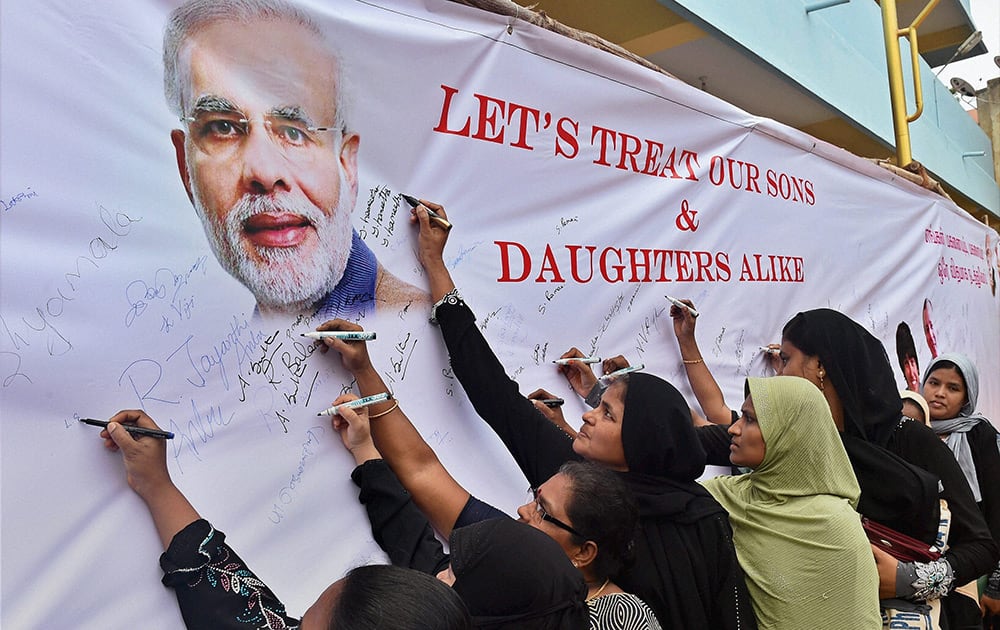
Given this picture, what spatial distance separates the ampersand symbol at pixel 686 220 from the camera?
2.08 metres

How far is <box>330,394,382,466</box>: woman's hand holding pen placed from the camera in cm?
124

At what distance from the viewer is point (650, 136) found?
2008mm

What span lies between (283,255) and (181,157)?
0.20 m

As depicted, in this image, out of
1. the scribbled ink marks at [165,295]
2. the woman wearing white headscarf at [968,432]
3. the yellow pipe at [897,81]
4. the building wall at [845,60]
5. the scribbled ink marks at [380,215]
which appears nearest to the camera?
the scribbled ink marks at [165,295]

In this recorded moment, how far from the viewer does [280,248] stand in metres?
1.22

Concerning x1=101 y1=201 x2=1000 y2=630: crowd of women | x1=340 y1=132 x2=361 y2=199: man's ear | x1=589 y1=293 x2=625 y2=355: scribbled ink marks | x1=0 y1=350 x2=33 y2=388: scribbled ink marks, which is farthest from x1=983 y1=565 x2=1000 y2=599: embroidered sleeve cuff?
x1=0 y1=350 x2=33 y2=388: scribbled ink marks

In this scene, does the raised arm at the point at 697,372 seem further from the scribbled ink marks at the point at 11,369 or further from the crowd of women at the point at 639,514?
the scribbled ink marks at the point at 11,369

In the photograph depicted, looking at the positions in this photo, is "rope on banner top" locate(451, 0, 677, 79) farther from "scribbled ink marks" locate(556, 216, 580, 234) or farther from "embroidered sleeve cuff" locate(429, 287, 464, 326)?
"embroidered sleeve cuff" locate(429, 287, 464, 326)

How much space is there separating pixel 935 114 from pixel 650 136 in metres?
6.66

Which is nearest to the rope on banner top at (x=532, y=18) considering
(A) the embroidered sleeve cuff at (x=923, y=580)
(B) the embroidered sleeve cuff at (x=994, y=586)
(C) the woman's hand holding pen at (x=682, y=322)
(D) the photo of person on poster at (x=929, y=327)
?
(C) the woman's hand holding pen at (x=682, y=322)

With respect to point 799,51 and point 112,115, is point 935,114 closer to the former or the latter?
point 799,51

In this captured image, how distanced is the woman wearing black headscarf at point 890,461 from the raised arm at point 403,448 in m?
0.80

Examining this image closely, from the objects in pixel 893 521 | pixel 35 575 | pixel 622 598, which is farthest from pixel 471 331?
pixel 893 521

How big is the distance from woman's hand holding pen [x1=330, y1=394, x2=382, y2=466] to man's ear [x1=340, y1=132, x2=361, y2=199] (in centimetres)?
35
